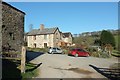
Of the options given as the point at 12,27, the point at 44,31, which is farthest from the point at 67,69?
the point at 44,31

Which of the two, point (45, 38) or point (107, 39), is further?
point (45, 38)

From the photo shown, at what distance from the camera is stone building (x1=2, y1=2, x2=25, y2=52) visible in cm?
2338

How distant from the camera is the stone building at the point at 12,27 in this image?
76.7 feet

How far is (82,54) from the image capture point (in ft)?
126

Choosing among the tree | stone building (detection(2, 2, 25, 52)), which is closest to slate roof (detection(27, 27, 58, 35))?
the tree

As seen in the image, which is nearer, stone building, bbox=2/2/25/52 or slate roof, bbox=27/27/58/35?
stone building, bbox=2/2/25/52

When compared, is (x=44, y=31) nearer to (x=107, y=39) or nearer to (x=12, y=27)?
(x=107, y=39)

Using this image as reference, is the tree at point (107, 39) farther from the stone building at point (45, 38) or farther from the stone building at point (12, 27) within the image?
the stone building at point (12, 27)

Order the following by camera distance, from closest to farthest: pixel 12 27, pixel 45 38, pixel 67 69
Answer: pixel 67 69, pixel 12 27, pixel 45 38

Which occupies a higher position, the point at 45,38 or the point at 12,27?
the point at 12,27

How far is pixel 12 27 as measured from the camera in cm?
2503

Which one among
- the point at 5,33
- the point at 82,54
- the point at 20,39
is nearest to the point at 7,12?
the point at 5,33

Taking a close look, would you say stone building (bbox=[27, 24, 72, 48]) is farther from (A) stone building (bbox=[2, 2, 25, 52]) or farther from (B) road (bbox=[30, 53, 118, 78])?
(A) stone building (bbox=[2, 2, 25, 52])

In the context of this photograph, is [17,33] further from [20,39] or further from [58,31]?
[58,31]
